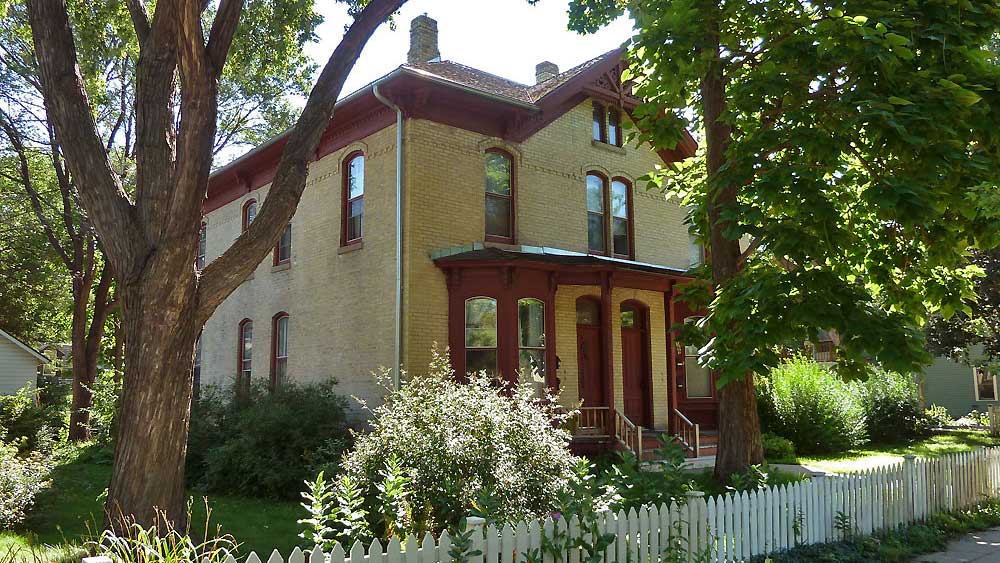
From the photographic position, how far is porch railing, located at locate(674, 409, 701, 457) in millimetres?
15339

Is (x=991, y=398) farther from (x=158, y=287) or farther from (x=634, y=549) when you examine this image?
(x=158, y=287)

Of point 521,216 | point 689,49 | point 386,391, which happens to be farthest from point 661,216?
point 689,49

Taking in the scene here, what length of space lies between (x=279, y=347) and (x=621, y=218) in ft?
31.1

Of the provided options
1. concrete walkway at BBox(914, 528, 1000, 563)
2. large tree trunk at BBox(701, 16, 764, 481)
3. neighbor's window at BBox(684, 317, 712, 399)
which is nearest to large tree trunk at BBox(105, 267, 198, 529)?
large tree trunk at BBox(701, 16, 764, 481)

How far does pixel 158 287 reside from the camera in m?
7.77

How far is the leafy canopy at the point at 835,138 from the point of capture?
719cm

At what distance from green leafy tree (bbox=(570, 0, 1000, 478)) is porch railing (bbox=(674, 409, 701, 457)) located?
5.90m

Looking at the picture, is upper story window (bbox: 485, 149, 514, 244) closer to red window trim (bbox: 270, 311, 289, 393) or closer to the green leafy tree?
red window trim (bbox: 270, 311, 289, 393)

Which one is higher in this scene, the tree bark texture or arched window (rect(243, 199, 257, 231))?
arched window (rect(243, 199, 257, 231))

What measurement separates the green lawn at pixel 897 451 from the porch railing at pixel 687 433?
7.54 feet

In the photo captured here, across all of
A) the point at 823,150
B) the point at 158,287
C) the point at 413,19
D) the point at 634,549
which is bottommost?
the point at 634,549

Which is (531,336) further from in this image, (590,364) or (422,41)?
(422,41)

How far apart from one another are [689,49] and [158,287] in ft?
21.5

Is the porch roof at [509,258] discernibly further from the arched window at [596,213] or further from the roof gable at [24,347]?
the roof gable at [24,347]
